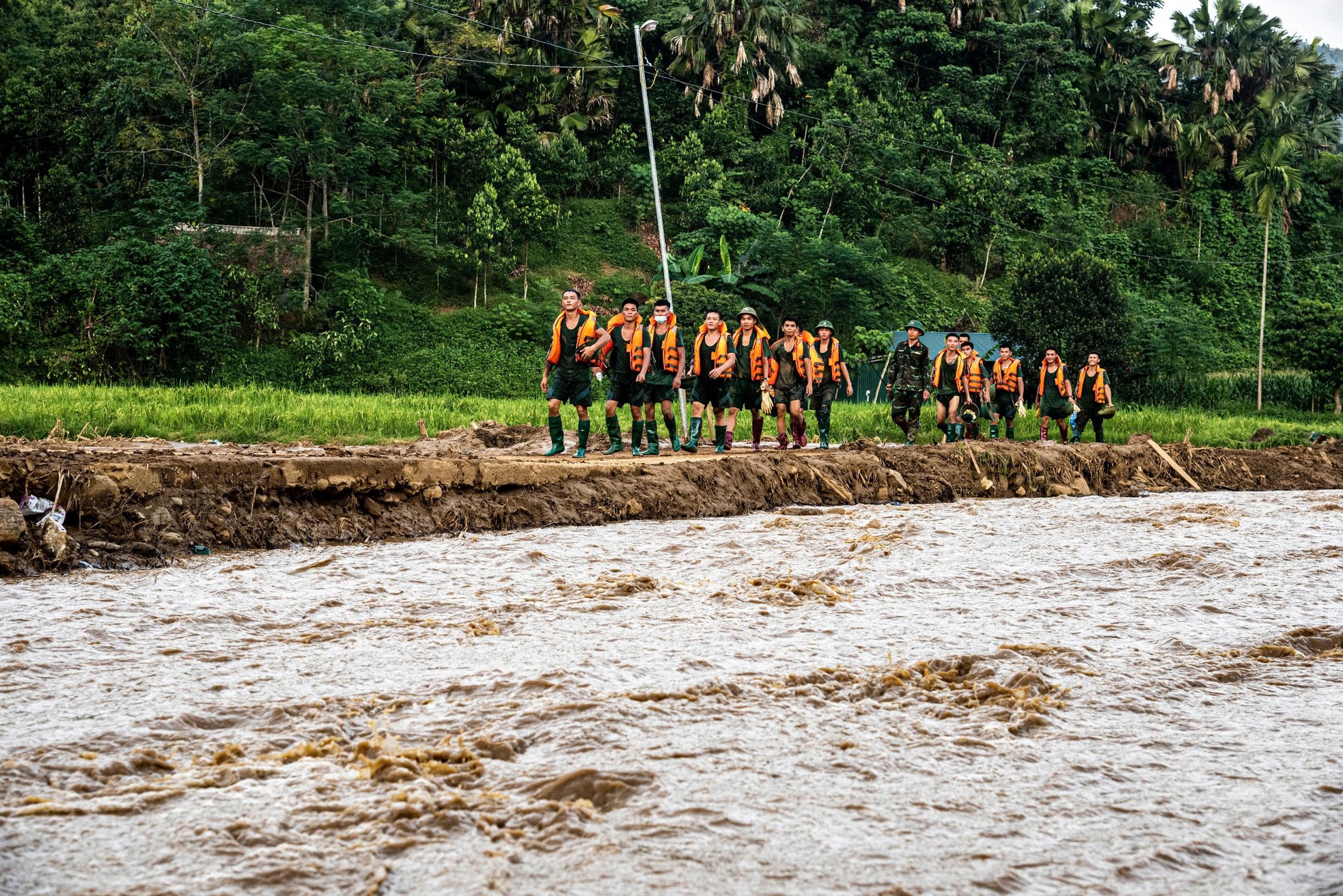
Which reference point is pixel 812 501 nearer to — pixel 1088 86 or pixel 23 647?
pixel 23 647

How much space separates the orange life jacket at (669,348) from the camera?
14.1m

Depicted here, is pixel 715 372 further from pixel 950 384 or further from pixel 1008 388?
pixel 1008 388

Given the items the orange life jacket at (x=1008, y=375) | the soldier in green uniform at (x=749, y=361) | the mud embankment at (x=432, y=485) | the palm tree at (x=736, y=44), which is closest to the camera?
the mud embankment at (x=432, y=485)

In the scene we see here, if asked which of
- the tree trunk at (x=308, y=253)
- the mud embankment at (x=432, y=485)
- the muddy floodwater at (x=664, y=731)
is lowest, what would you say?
the muddy floodwater at (x=664, y=731)

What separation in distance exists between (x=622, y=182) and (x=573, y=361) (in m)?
33.6

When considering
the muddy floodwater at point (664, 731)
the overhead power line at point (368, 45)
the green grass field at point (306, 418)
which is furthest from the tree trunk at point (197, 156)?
the muddy floodwater at point (664, 731)

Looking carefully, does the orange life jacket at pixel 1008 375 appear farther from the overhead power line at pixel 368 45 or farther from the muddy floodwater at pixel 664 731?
the overhead power line at pixel 368 45

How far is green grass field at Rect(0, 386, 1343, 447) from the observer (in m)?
15.1

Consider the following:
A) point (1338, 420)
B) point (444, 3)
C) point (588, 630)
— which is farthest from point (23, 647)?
point (444, 3)

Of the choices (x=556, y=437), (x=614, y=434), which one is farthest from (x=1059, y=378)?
(x=556, y=437)

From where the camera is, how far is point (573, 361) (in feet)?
43.1

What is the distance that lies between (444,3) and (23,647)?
3967cm

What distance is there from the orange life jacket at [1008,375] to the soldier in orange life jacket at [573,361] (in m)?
8.26

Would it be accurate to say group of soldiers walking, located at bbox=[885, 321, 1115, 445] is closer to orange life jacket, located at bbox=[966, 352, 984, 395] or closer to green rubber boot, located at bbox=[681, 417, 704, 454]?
orange life jacket, located at bbox=[966, 352, 984, 395]
